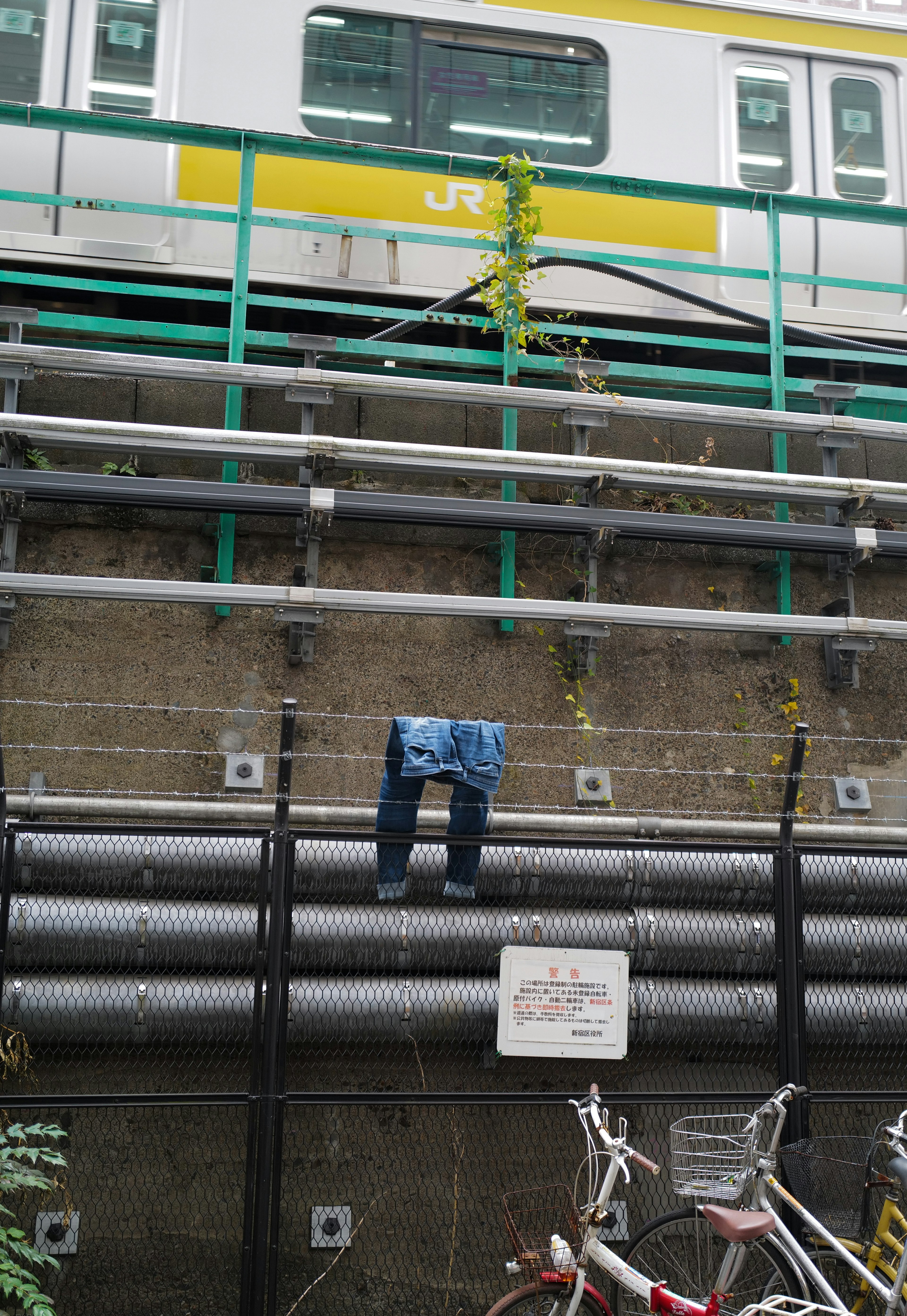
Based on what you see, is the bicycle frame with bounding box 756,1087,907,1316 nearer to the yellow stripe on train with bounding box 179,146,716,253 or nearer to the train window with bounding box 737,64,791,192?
the yellow stripe on train with bounding box 179,146,716,253

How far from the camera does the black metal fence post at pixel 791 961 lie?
445cm

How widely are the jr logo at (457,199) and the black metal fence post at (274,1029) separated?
173 inches

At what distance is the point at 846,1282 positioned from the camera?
184 inches

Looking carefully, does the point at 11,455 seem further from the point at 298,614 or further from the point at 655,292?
the point at 655,292

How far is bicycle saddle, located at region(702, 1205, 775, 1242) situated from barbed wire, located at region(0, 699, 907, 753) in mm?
2446

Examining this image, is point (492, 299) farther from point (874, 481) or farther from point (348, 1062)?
point (348, 1062)

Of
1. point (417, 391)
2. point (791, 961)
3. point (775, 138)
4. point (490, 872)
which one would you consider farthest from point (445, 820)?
point (775, 138)

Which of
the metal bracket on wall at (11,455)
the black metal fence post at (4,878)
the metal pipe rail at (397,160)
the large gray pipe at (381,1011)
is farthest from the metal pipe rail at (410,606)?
the metal pipe rail at (397,160)

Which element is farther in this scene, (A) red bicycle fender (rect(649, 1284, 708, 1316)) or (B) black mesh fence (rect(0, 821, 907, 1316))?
(B) black mesh fence (rect(0, 821, 907, 1316))

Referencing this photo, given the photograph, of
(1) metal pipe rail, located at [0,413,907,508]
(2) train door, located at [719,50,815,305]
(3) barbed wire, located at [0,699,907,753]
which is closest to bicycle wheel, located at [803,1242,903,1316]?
(3) barbed wire, located at [0,699,907,753]

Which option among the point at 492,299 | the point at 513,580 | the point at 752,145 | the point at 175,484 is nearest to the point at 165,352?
the point at 175,484

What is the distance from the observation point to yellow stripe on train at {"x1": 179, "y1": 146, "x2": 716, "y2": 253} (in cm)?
702

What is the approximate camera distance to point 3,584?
569 centimetres

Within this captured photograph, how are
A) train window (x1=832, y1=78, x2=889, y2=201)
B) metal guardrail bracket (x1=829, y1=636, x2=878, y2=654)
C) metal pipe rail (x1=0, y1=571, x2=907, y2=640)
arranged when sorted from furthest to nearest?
train window (x1=832, y1=78, x2=889, y2=201) < metal guardrail bracket (x1=829, y1=636, x2=878, y2=654) < metal pipe rail (x1=0, y1=571, x2=907, y2=640)
